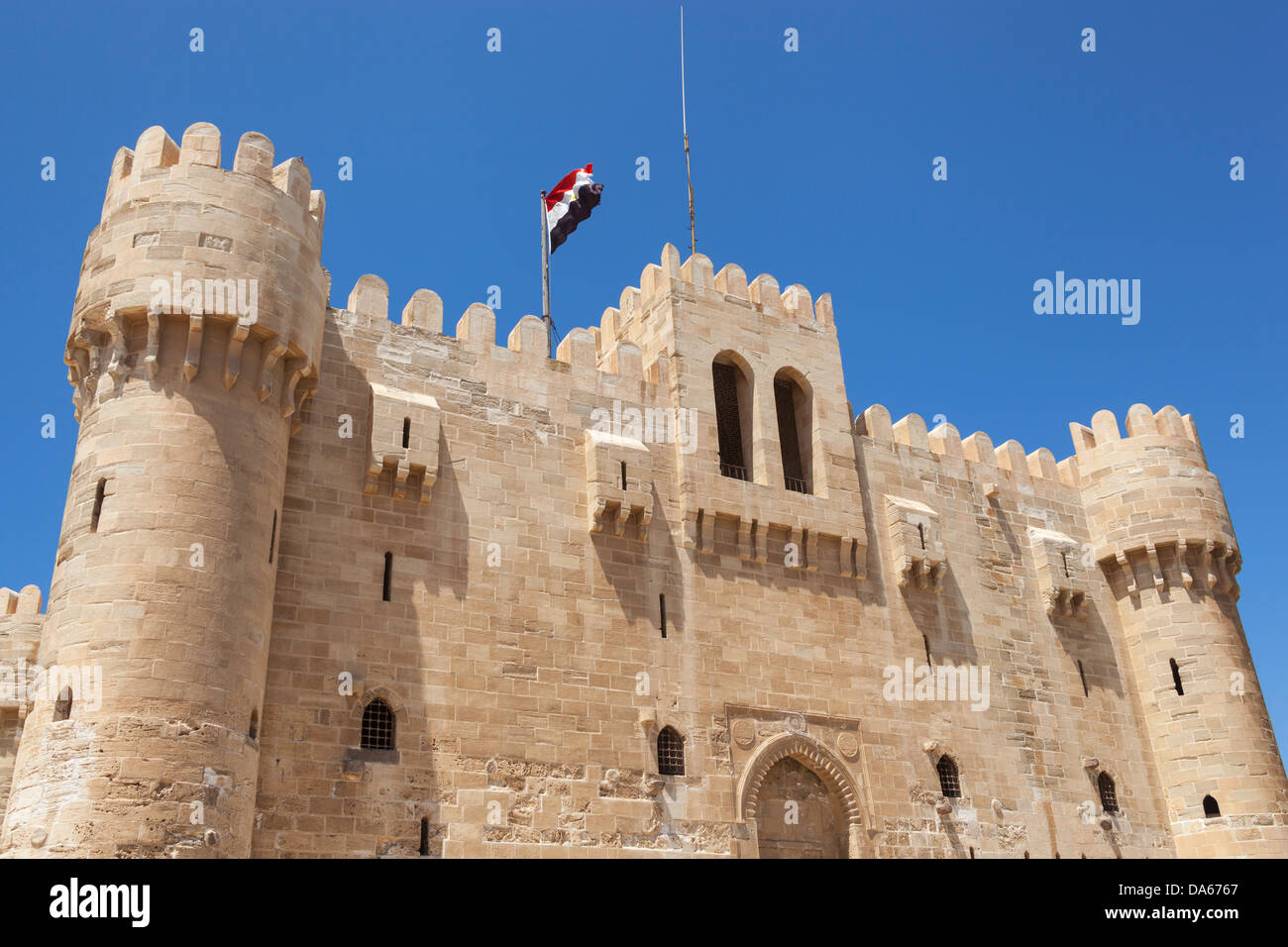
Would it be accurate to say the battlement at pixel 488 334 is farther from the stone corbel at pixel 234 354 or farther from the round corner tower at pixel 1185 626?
the round corner tower at pixel 1185 626

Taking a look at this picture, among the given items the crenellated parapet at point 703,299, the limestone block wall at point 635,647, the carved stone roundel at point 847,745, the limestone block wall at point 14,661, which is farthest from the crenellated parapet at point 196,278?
the carved stone roundel at point 847,745

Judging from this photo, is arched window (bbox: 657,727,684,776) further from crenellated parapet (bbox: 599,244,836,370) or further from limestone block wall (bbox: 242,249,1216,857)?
A: crenellated parapet (bbox: 599,244,836,370)

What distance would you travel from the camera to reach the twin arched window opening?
20.7 meters

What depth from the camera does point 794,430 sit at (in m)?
21.6

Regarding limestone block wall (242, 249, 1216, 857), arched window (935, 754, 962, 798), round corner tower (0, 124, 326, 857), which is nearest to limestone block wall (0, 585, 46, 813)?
round corner tower (0, 124, 326, 857)

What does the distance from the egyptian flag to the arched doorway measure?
1186 cm

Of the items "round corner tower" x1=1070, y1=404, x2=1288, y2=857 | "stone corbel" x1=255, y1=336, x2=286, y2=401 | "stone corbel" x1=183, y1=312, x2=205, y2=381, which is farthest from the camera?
"round corner tower" x1=1070, y1=404, x2=1288, y2=857

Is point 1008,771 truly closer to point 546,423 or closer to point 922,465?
point 922,465

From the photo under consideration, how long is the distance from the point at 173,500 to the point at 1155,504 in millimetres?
19170

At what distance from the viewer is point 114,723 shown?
40.9 feet
